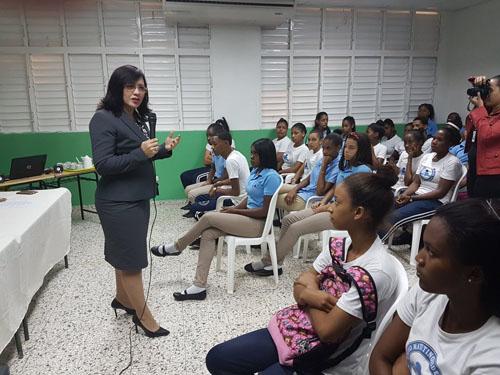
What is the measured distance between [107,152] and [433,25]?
19.0 ft

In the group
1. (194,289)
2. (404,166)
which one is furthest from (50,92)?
(404,166)

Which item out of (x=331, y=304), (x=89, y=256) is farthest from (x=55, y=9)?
(x=331, y=304)

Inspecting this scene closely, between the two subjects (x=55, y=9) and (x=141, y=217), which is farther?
(x=55, y=9)

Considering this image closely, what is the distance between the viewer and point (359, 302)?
102cm

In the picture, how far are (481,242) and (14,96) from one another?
548 centimetres

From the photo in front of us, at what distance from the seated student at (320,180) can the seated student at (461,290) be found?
2.23 metres

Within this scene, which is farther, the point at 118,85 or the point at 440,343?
the point at 118,85

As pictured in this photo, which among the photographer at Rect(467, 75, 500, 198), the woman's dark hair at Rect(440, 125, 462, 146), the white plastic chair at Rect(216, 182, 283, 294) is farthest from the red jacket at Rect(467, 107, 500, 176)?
the white plastic chair at Rect(216, 182, 283, 294)

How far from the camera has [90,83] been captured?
476 centimetres

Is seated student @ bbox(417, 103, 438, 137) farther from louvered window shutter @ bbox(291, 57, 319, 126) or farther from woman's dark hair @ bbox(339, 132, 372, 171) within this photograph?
woman's dark hair @ bbox(339, 132, 372, 171)

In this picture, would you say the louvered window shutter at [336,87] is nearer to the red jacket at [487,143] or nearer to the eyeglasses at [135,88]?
the red jacket at [487,143]

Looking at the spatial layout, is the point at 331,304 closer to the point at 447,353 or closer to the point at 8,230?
the point at 447,353

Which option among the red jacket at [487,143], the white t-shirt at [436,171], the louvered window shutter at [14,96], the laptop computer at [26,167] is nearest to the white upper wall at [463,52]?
the white t-shirt at [436,171]

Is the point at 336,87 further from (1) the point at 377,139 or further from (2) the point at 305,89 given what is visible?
(1) the point at 377,139
